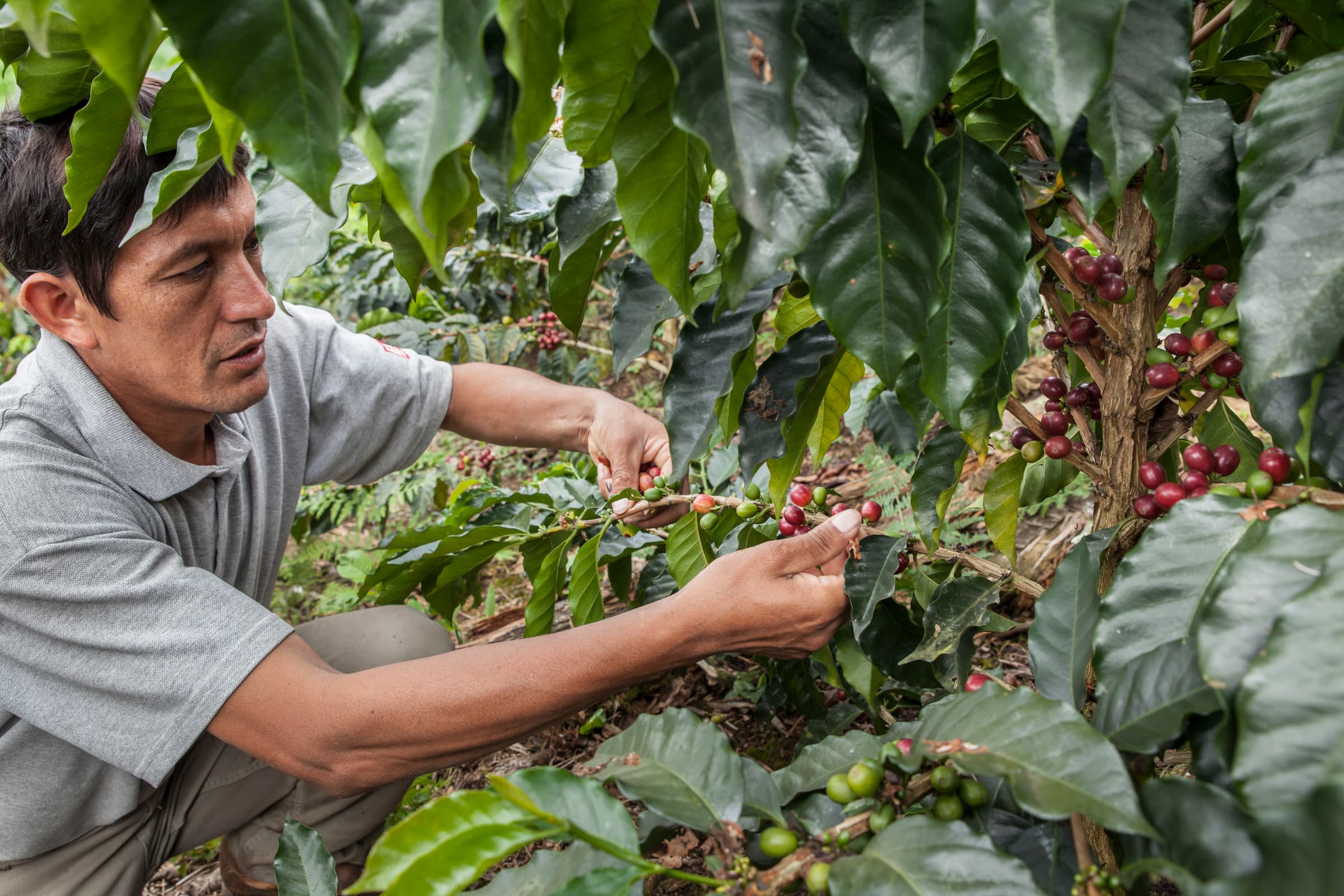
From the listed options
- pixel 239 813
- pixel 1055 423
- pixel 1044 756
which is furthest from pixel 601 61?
pixel 239 813

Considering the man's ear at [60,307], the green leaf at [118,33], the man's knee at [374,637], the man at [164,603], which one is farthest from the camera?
the man's knee at [374,637]

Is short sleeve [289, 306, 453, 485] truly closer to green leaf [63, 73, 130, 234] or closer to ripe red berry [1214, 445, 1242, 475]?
green leaf [63, 73, 130, 234]

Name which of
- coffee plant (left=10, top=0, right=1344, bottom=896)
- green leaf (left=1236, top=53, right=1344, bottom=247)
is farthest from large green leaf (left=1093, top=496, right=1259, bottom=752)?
green leaf (left=1236, top=53, right=1344, bottom=247)

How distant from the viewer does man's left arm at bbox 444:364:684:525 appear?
190 cm

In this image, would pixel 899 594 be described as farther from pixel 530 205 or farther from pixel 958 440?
pixel 530 205

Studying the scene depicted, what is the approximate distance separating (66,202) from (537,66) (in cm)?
120

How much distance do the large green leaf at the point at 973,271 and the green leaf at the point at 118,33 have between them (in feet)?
2.21

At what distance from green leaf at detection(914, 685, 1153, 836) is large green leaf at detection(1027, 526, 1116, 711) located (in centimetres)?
11

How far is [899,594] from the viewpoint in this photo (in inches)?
57.7

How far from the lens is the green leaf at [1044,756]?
646 millimetres

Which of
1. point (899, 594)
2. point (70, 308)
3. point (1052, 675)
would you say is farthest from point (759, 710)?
point (70, 308)

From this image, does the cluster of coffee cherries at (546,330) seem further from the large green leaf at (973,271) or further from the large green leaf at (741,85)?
Result: the large green leaf at (741,85)

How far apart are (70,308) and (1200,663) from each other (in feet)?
5.68

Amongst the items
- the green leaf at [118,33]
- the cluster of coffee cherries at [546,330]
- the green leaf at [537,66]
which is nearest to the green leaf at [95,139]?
the green leaf at [118,33]
